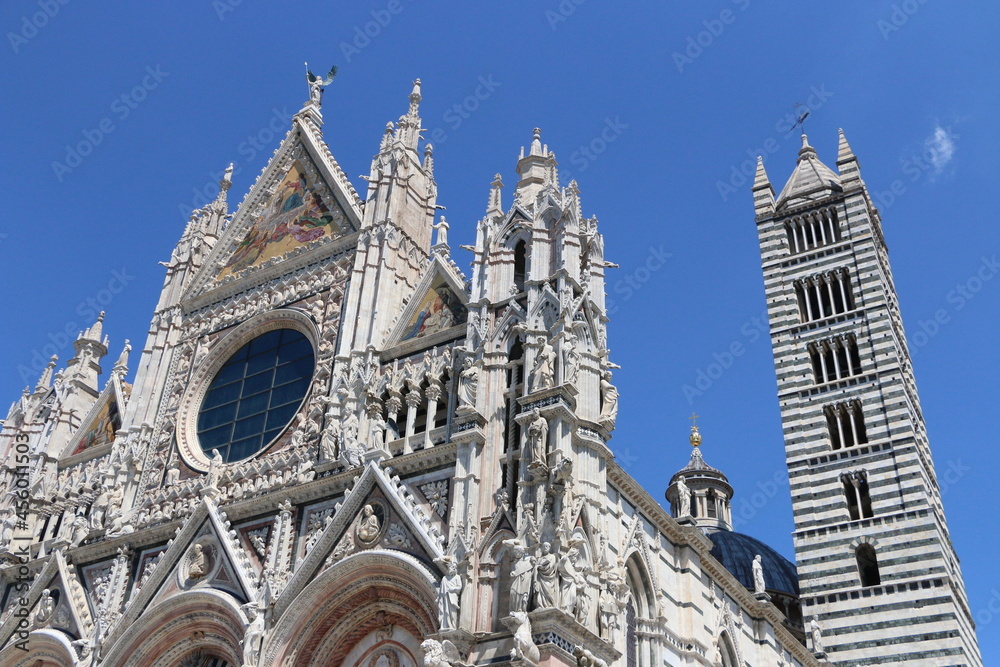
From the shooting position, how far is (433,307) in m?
20.1

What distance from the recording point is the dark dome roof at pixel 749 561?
37.4m

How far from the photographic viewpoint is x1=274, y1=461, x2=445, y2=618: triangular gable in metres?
16.5

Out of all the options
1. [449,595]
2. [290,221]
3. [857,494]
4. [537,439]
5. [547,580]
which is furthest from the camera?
[857,494]

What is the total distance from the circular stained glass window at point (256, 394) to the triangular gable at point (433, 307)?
2.30m

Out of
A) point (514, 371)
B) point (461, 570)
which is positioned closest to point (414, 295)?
point (514, 371)

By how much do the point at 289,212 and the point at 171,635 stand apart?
1028cm

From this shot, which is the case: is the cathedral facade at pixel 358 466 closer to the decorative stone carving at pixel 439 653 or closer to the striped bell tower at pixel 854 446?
the decorative stone carving at pixel 439 653

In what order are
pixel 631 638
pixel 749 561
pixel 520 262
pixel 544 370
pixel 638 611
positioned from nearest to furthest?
pixel 544 370
pixel 631 638
pixel 638 611
pixel 520 262
pixel 749 561

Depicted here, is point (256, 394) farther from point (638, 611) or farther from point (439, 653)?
point (638, 611)

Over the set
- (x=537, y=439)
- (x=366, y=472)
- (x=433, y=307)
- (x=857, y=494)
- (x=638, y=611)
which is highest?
(x=857, y=494)

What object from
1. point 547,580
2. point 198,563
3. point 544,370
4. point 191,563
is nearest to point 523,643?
point 547,580

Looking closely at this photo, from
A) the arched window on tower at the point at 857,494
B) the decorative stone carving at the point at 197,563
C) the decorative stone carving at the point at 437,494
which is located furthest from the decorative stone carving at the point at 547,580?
the arched window on tower at the point at 857,494

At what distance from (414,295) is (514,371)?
149 inches

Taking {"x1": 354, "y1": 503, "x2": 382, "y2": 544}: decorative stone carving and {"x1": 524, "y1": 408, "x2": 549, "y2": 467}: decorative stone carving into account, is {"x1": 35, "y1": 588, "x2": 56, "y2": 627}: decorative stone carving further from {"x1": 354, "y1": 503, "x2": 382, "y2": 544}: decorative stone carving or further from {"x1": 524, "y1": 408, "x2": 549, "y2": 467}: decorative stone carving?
{"x1": 524, "y1": 408, "x2": 549, "y2": 467}: decorative stone carving
